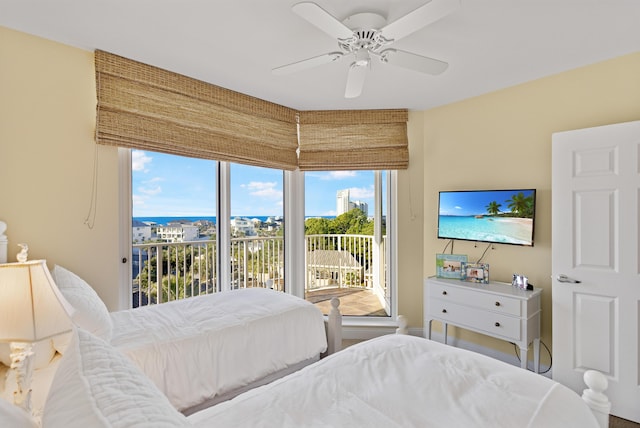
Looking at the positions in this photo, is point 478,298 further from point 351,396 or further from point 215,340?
point 215,340

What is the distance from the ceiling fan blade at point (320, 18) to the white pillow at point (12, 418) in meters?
1.55

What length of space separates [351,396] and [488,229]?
2.15 meters

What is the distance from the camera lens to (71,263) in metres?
2.14

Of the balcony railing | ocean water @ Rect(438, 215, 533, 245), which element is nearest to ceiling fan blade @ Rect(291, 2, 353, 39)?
ocean water @ Rect(438, 215, 533, 245)

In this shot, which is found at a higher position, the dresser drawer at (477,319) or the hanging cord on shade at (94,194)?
the hanging cord on shade at (94,194)

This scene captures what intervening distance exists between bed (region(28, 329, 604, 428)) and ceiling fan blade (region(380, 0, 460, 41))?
1507 millimetres

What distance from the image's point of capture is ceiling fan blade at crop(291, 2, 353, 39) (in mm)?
1368

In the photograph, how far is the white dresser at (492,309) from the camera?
2369 millimetres

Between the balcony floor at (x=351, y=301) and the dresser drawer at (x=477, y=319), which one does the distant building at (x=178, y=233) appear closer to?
the balcony floor at (x=351, y=301)

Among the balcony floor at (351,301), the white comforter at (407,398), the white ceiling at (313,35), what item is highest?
the white ceiling at (313,35)

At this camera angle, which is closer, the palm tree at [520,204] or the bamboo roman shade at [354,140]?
the palm tree at [520,204]

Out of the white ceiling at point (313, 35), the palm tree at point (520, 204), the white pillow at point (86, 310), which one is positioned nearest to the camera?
the white pillow at point (86, 310)

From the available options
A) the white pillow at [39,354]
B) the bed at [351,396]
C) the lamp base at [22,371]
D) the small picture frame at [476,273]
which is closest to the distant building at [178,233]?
the white pillow at [39,354]

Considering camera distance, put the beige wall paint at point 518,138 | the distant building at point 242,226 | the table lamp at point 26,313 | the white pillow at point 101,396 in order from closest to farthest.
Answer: the white pillow at point 101,396
the table lamp at point 26,313
the beige wall paint at point 518,138
the distant building at point 242,226
